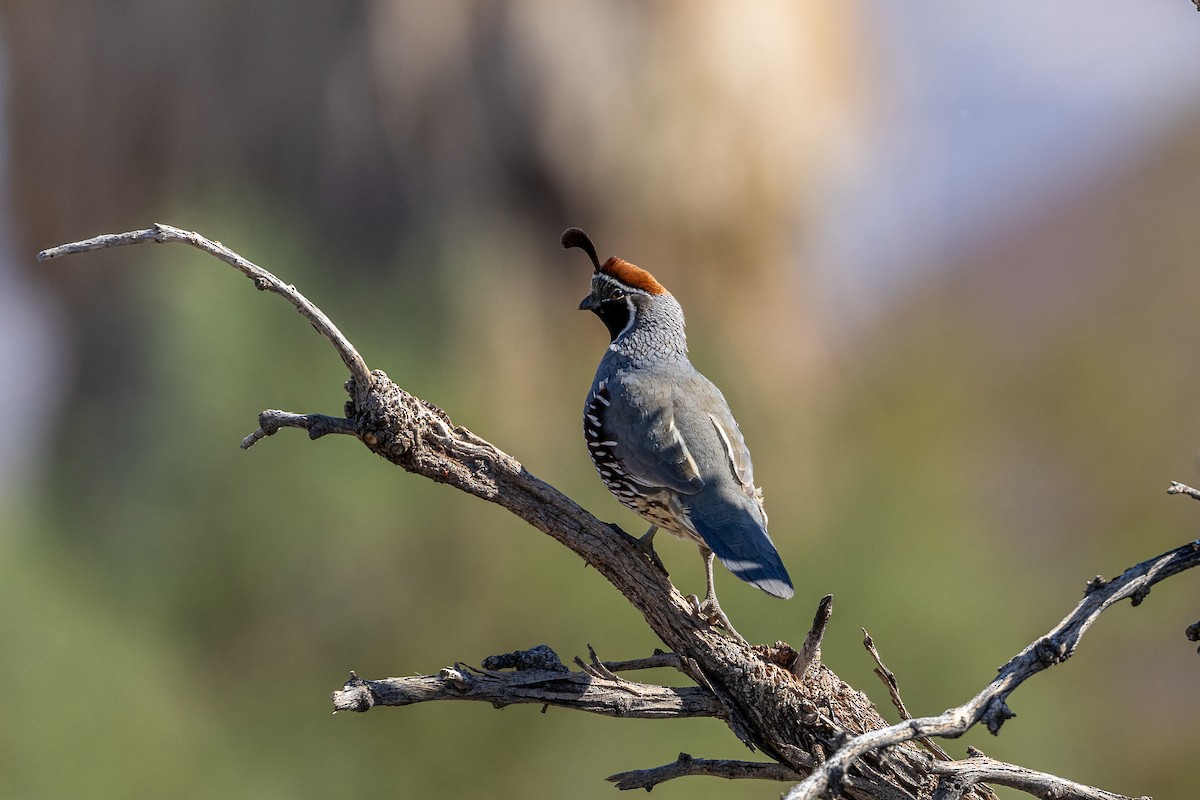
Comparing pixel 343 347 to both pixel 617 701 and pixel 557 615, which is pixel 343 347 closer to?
pixel 617 701

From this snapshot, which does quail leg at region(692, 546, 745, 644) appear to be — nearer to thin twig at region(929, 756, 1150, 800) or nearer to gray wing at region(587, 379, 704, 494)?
gray wing at region(587, 379, 704, 494)

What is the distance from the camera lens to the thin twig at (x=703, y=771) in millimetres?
2309

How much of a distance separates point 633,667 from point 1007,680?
0.88 m

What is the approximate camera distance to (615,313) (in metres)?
3.81

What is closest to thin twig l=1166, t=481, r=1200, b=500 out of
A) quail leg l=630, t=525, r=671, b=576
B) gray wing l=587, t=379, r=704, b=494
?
quail leg l=630, t=525, r=671, b=576

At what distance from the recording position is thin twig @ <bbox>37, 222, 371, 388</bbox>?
206 centimetres

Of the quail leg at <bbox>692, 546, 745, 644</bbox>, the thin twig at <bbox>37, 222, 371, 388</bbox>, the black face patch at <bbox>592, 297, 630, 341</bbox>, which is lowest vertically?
the quail leg at <bbox>692, 546, 745, 644</bbox>

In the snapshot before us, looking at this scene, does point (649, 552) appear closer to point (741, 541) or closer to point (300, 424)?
point (741, 541)

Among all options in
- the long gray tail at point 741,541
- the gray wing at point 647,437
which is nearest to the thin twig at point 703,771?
the long gray tail at point 741,541

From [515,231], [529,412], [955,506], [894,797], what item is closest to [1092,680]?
[955,506]

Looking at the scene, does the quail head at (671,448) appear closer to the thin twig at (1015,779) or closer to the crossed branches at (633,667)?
the crossed branches at (633,667)

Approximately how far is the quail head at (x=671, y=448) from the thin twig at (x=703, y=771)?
2.05 ft

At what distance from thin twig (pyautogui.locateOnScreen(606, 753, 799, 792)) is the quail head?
625mm

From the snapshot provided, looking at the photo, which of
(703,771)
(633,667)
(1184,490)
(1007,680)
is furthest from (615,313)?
(1007,680)
